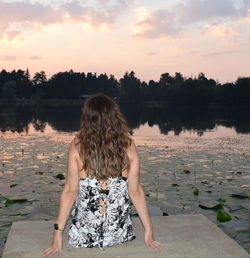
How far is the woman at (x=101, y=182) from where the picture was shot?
385 centimetres

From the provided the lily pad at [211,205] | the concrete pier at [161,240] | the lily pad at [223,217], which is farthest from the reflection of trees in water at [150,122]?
the concrete pier at [161,240]

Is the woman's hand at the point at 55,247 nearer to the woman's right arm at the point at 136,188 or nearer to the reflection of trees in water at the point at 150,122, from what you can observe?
the woman's right arm at the point at 136,188

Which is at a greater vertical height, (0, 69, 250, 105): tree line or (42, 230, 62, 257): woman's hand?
(0, 69, 250, 105): tree line

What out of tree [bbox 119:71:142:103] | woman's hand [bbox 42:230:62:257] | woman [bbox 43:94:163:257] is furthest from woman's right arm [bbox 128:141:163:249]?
tree [bbox 119:71:142:103]

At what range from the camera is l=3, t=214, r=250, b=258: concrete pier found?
4125mm

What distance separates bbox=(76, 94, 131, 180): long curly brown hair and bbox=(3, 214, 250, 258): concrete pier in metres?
0.94

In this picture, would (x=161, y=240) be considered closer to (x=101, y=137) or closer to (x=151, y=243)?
(x=151, y=243)

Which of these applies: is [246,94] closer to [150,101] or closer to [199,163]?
[150,101]

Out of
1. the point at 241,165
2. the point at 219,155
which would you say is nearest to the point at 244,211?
the point at 241,165

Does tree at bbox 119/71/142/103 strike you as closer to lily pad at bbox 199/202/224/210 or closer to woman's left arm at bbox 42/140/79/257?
lily pad at bbox 199/202/224/210

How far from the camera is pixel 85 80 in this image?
171m

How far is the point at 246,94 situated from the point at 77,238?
393 ft

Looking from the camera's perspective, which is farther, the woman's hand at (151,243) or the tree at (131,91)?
the tree at (131,91)

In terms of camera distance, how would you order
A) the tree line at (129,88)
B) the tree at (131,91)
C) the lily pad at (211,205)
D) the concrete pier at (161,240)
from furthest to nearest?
the tree at (131,91) → the tree line at (129,88) → the lily pad at (211,205) → the concrete pier at (161,240)
